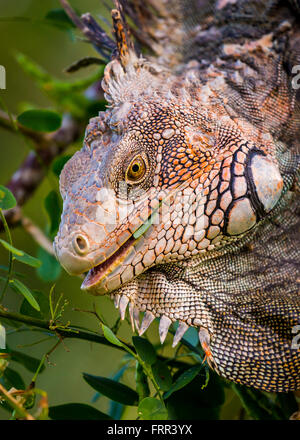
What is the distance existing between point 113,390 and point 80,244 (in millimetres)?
760

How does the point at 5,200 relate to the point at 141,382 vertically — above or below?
above

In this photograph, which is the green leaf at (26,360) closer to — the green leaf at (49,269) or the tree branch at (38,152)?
the green leaf at (49,269)

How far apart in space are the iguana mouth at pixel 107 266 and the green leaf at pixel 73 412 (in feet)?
1.85

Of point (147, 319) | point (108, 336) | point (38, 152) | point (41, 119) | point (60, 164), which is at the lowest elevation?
point (147, 319)

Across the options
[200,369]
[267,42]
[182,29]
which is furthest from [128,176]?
[182,29]

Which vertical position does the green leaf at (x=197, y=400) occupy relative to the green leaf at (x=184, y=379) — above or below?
below

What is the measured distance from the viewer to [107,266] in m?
2.21

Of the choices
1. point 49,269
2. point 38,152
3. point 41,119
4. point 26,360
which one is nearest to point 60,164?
point 41,119

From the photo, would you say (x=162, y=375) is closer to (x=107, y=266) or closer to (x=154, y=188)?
(x=107, y=266)

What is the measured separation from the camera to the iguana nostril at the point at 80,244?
205cm

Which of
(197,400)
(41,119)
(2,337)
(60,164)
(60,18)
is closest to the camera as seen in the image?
(2,337)

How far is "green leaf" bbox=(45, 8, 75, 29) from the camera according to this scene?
349cm

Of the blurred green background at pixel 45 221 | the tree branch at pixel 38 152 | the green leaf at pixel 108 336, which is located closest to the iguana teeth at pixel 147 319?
the green leaf at pixel 108 336
